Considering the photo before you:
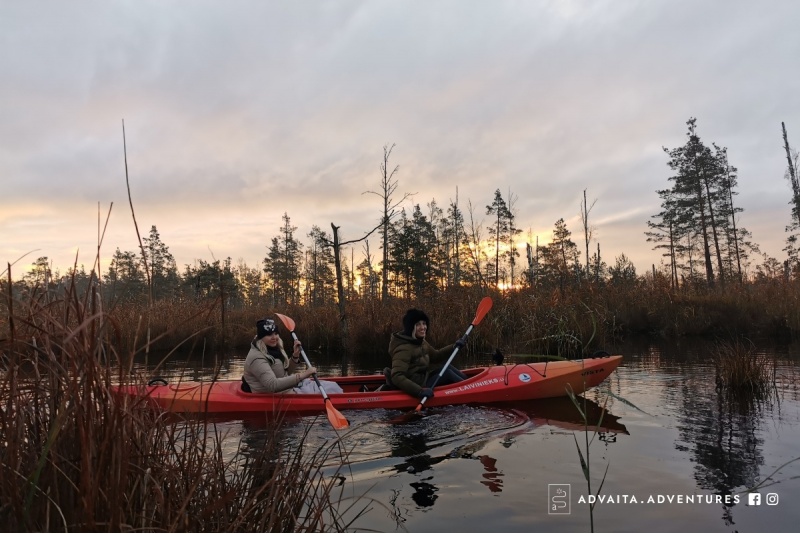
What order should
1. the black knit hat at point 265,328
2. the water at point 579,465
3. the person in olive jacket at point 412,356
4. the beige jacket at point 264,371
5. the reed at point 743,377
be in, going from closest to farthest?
the water at point 579,465, the beige jacket at point 264,371, the black knit hat at point 265,328, the reed at point 743,377, the person in olive jacket at point 412,356

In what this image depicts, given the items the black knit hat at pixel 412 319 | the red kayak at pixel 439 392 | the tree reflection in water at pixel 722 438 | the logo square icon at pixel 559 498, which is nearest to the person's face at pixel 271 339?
the red kayak at pixel 439 392

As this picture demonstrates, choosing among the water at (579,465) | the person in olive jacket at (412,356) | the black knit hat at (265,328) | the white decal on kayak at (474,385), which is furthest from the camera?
the white decal on kayak at (474,385)

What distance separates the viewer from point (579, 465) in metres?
4.49

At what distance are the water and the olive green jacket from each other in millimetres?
451

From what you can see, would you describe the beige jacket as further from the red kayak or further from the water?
the water

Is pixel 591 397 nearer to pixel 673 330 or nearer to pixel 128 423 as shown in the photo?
pixel 128 423

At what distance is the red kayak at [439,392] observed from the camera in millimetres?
6723

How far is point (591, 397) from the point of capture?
25.9 feet

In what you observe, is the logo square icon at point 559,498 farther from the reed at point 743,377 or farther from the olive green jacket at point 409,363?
the reed at point 743,377

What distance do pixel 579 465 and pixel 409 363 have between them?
3.22 metres

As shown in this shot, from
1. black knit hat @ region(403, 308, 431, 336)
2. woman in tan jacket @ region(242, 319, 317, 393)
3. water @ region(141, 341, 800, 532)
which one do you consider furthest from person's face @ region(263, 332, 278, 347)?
black knit hat @ region(403, 308, 431, 336)

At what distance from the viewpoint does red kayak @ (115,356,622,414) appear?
6723 mm

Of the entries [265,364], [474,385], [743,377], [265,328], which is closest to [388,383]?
[474,385]

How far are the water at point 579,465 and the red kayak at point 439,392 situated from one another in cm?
18
